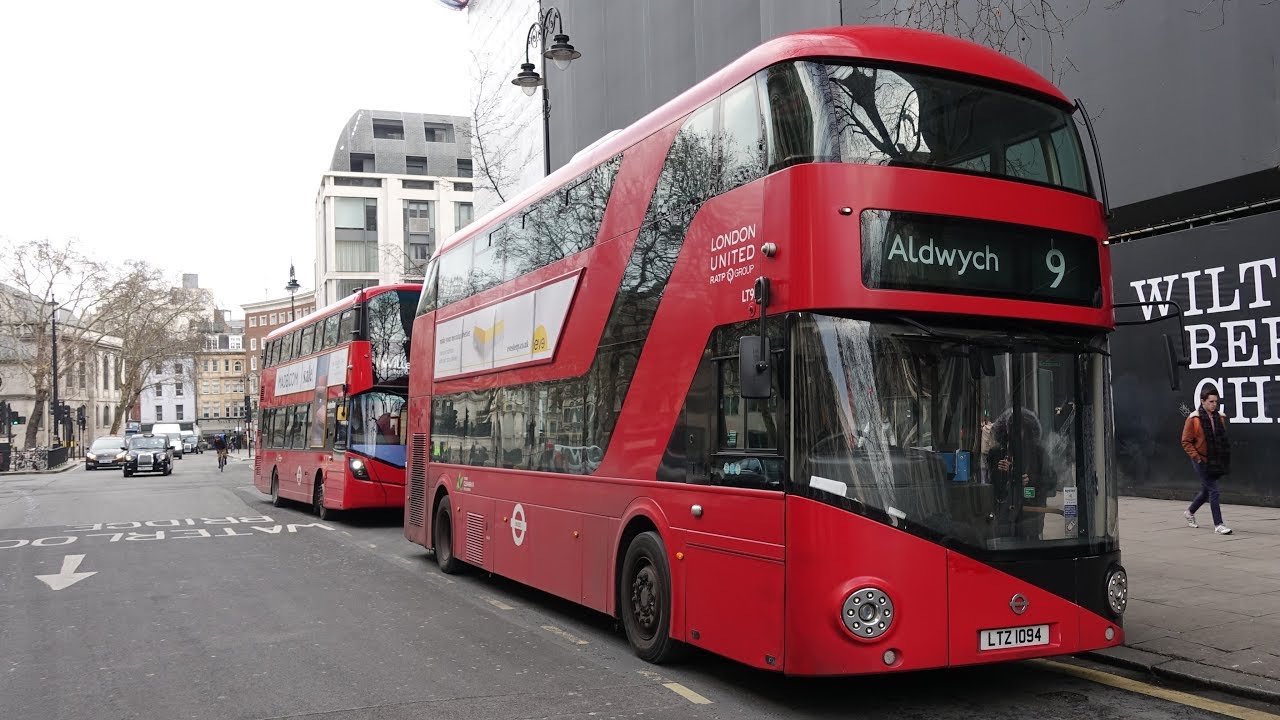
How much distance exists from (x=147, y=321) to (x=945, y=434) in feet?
261

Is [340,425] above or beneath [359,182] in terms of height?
beneath

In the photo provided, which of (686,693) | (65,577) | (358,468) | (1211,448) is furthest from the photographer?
(358,468)

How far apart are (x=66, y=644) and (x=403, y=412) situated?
10856 millimetres

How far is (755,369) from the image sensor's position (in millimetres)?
5969

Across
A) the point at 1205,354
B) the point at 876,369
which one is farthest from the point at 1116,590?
the point at 1205,354

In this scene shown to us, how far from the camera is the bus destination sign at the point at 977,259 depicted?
603cm

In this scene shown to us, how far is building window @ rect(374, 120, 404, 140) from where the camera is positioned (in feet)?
300

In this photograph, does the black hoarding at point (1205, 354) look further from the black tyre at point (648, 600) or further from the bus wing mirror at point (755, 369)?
the bus wing mirror at point (755, 369)

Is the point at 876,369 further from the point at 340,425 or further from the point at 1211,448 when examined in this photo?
the point at 340,425

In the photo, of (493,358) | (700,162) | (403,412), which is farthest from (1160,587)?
(403,412)

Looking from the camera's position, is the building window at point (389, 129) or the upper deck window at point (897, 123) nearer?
the upper deck window at point (897, 123)

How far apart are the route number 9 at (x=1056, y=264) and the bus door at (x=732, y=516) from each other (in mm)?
1805

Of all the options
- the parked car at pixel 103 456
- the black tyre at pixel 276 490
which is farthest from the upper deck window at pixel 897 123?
the parked car at pixel 103 456

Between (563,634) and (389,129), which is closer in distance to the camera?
(563,634)
